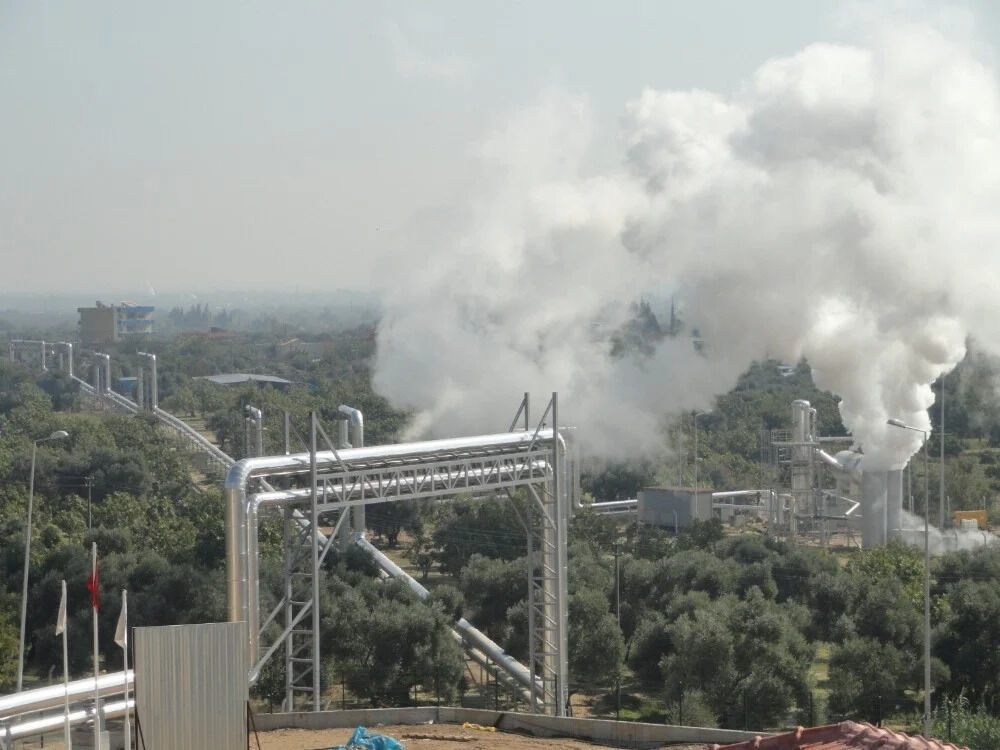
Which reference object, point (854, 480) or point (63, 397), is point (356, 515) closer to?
point (854, 480)

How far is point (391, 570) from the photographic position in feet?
119

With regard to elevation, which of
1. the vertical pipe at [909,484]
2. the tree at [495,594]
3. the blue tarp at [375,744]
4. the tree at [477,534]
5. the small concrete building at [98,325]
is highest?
the small concrete building at [98,325]

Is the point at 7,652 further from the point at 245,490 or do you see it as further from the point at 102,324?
the point at 102,324

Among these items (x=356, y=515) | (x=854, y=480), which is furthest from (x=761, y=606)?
(x=854, y=480)

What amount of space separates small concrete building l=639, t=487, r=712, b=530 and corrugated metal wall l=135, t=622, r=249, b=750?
33.1 m

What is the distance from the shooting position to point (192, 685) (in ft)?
50.8

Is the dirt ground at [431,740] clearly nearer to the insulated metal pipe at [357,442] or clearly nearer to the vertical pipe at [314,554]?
the vertical pipe at [314,554]

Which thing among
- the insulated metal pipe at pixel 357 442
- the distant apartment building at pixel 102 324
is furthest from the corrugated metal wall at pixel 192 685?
the distant apartment building at pixel 102 324

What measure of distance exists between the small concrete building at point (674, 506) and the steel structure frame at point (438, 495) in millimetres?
20369

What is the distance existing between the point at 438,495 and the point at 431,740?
494 cm

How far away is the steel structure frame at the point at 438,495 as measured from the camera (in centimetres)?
2184

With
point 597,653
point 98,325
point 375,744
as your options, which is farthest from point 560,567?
point 98,325

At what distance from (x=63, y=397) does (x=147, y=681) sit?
8898cm

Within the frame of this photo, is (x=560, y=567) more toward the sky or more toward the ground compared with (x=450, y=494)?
more toward the ground
